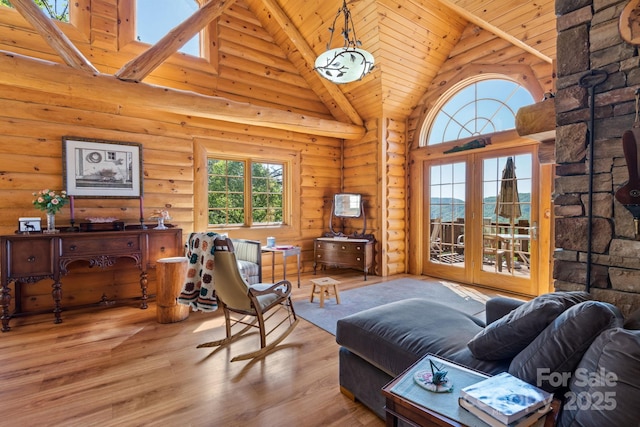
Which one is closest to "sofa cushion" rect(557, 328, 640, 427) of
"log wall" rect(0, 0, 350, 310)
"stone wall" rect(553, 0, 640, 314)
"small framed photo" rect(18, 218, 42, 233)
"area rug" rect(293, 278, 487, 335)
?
"stone wall" rect(553, 0, 640, 314)

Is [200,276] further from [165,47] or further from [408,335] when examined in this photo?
[165,47]

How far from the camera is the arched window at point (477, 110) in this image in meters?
4.30

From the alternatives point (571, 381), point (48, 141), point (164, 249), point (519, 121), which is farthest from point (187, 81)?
point (571, 381)

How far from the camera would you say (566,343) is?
1.11 meters

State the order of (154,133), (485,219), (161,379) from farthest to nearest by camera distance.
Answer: (485,219), (154,133), (161,379)

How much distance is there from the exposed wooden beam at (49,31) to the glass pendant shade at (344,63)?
7.97 ft

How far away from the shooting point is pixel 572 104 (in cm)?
180

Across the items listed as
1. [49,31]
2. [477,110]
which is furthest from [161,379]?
[477,110]

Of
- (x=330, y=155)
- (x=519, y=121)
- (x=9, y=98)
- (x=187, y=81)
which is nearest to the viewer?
(x=519, y=121)

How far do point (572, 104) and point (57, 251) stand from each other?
14.8ft

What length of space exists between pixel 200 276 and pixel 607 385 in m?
2.73

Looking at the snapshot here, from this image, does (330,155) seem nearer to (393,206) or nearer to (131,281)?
(393,206)

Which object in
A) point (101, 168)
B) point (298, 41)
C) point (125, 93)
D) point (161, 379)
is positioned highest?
point (298, 41)

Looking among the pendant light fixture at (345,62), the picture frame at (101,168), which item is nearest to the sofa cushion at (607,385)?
the pendant light fixture at (345,62)
